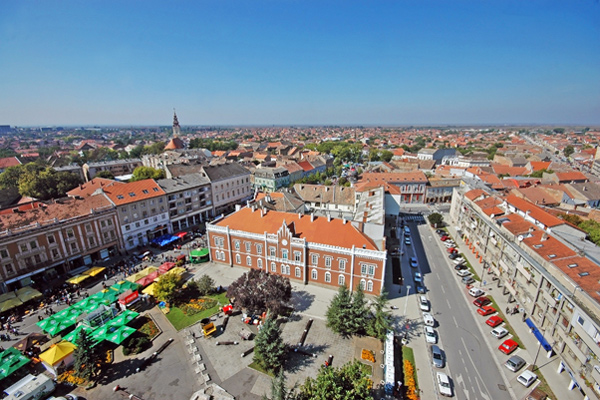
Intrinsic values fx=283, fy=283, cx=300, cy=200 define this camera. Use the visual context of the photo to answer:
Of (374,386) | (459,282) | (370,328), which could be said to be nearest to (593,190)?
(459,282)

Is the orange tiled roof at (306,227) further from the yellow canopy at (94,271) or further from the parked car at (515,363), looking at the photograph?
the yellow canopy at (94,271)

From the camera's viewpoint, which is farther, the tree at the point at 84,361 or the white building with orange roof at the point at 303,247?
the white building with orange roof at the point at 303,247

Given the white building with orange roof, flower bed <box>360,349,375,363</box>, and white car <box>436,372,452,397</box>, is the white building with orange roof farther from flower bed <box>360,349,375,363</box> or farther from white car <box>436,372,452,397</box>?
white car <box>436,372,452,397</box>

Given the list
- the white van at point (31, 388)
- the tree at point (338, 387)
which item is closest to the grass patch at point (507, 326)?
the tree at point (338, 387)

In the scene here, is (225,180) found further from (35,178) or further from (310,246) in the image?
(35,178)

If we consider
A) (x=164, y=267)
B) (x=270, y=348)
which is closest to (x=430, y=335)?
(x=270, y=348)

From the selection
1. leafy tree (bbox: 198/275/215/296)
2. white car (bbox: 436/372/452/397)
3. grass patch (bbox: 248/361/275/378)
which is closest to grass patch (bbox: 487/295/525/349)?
white car (bbox: 436/372/452/397)
